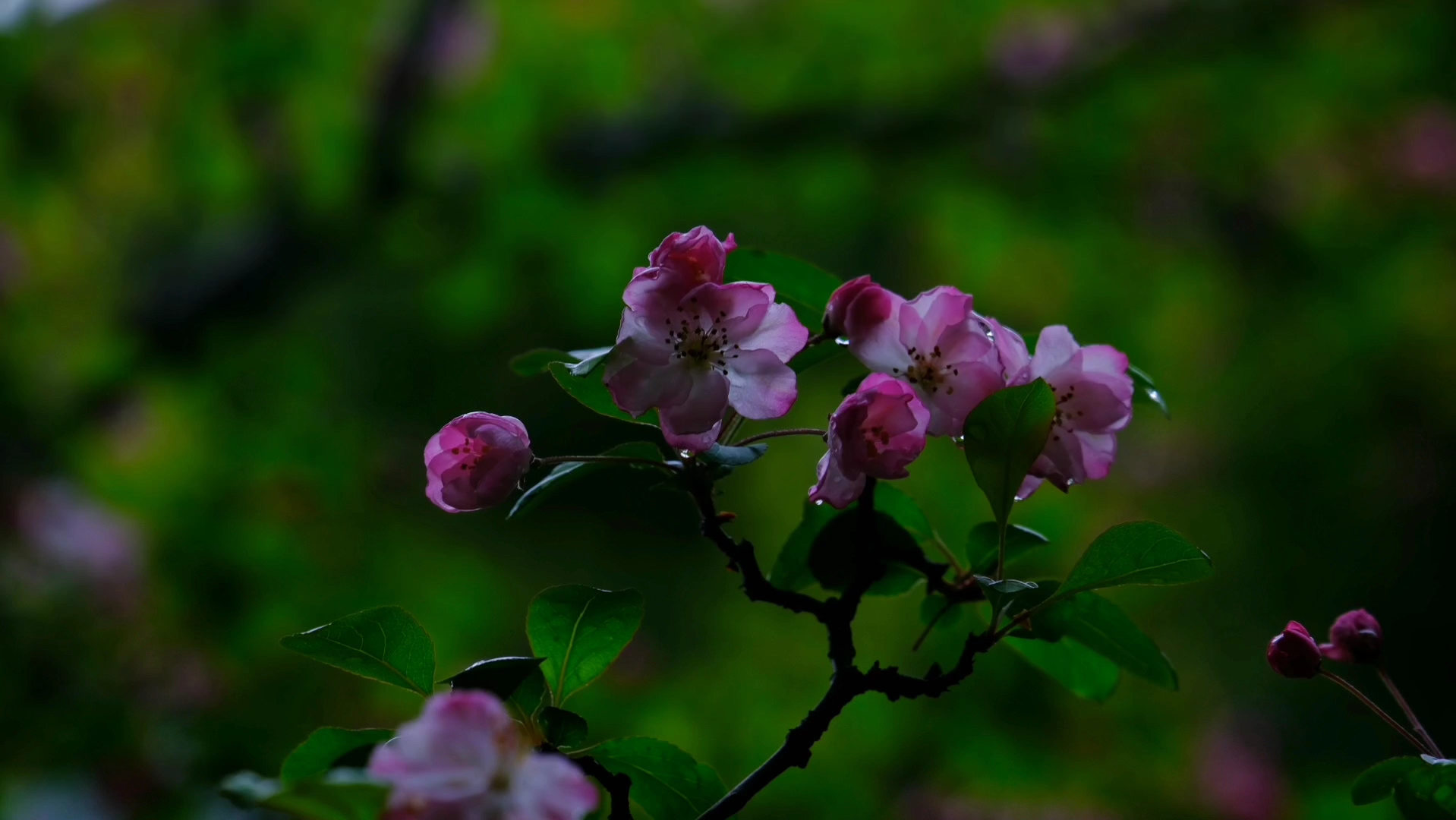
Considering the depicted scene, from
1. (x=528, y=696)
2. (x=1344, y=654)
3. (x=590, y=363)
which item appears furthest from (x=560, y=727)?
(x=1344, y=654)

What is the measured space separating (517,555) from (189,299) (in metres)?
0.89

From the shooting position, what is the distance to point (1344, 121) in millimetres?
2516

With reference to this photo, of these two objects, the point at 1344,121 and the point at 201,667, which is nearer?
the point at 201,667

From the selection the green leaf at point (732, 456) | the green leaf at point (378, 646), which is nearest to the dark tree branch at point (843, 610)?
the green leaf at point (732, 456)

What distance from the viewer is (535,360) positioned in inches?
20.0

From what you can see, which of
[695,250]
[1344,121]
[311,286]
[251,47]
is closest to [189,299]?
[311,286]

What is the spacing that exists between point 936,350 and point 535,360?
0.18 meters

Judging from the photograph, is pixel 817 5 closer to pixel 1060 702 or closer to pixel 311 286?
pixel 311 286

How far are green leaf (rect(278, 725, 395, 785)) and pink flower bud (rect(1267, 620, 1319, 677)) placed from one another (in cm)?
36

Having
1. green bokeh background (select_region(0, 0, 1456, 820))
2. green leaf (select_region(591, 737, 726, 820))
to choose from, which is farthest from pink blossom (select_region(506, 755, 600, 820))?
green bokeh background (select_region(0, 0, 1456, 820))

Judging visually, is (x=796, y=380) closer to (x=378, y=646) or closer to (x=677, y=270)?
(x=677, y=270)

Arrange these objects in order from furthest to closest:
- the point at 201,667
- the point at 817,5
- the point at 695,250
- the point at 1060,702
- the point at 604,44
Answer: the point at 817,5 < the point at 604,44 < the point at 1060,702 < the point at 201,667 < the point at 695,250

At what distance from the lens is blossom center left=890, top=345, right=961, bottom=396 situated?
447 millimetres

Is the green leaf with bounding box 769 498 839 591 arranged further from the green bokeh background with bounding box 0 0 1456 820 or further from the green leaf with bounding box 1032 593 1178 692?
the green bokeh background with bounding box 0 0 1456 820
